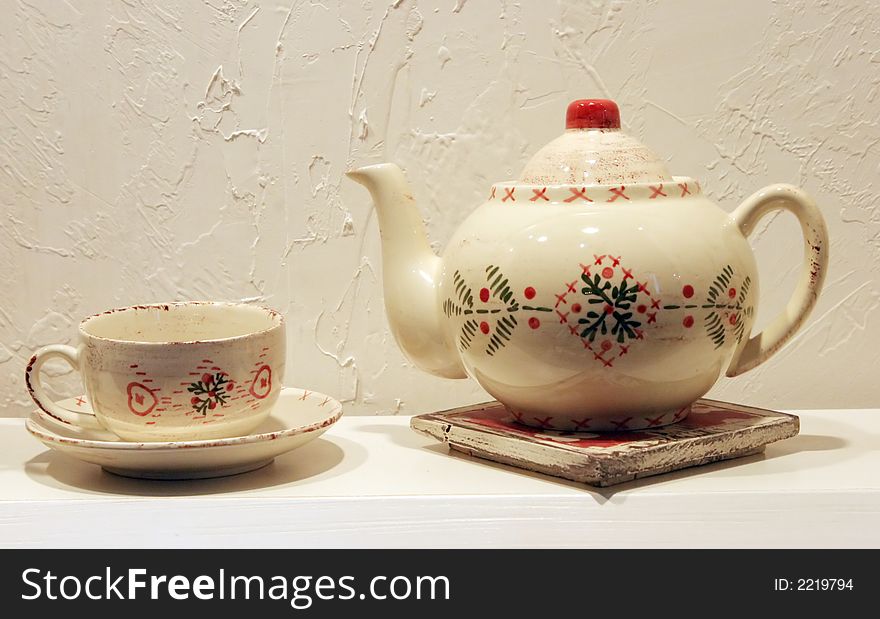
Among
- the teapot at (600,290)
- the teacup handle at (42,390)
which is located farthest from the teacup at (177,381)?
the teapot at (600,290)

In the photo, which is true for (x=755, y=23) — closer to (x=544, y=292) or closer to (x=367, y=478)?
(x=544, y=292)

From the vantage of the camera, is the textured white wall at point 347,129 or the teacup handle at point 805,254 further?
the textured white wall at point 347,129

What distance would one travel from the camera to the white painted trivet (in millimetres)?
569

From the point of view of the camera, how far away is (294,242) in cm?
80

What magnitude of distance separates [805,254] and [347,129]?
35cm

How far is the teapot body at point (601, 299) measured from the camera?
0.57 meters

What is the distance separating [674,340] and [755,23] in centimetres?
32

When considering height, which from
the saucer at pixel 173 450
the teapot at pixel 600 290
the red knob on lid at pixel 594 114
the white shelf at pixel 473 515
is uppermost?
the red knob on lid at pixel 594 114

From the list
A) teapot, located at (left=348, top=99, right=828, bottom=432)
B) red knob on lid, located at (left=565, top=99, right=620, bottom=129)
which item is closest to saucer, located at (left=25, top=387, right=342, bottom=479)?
teapot, located at (left=348, top=99, right=828, bottom=432)

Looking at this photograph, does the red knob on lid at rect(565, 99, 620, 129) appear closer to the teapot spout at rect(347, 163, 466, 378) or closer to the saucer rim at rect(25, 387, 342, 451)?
the teapot spout at rect(347, 163, 466, 378)

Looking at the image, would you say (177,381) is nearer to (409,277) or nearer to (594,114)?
(409,277)

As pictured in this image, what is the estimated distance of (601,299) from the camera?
567 millimetres

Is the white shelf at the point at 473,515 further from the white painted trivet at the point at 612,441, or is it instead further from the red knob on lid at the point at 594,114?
the red knob on lid at the point at 594,114
